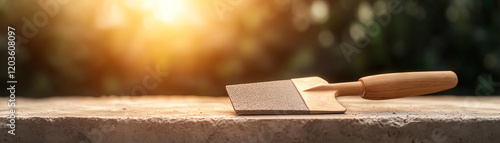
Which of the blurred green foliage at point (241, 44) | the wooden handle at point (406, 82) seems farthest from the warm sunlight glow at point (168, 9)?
the wooden handle at point (406, 82)

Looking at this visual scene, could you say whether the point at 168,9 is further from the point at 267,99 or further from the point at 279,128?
the point at 279,128

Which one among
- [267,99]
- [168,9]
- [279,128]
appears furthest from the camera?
[168,9]

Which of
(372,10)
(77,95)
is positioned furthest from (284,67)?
(77,95)

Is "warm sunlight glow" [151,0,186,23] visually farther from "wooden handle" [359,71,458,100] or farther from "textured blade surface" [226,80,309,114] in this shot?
"wooden handle" [359,71,458,100]

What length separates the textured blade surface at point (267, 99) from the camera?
93 cm

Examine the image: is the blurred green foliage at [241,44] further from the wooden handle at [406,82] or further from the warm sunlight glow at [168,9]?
the wooden handle at [406,82]

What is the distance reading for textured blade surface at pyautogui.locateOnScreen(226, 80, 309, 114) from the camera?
93 cm

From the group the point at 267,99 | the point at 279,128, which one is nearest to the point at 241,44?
the point at 267,99

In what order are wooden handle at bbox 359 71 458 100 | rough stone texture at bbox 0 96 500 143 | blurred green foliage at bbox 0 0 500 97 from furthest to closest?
1. blurred green foliage at bbox 0 0 500 97
2. wooden handle at bbox 359 71 458 100
3. rough stone texture at bbox 0 96 500 143

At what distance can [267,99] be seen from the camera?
98cm

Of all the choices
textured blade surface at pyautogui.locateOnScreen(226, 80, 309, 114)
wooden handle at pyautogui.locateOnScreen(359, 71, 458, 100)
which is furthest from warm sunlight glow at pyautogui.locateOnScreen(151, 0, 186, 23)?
wooden handle at pyautogui.locateOnScreen(359, 71, 458, 100)

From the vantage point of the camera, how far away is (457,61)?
1.70 meters

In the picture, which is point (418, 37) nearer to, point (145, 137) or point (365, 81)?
point (365, 81)

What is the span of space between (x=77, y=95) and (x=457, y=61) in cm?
142
